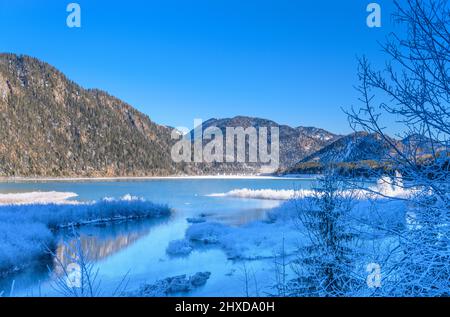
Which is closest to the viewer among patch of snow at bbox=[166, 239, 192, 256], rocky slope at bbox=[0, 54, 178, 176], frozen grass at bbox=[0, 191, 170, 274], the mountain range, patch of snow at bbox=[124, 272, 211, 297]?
patch of snow at bbox=[124, 272, 211, 297]

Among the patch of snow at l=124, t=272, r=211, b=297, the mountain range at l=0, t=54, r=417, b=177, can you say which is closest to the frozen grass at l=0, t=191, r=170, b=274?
the patch of snow at l=124, t=272, r=211, b=297

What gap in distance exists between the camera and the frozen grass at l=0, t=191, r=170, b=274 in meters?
12.3

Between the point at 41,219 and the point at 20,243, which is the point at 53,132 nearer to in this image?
the point at 41,219

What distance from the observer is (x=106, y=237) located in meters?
16.1

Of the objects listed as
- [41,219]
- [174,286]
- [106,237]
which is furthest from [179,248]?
[41,219]

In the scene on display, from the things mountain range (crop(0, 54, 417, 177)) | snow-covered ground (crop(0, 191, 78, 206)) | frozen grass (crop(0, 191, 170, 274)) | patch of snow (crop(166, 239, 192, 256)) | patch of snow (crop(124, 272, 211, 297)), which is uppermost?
mountain range (crop(0, 54, 417, 177))

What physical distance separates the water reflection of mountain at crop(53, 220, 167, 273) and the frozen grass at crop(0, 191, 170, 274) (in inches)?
25.5

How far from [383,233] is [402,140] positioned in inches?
27.1

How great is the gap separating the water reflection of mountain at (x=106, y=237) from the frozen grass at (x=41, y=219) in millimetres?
648

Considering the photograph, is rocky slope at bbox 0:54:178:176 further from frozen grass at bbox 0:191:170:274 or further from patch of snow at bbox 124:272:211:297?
patch of snow at bbox 124:272:211:297

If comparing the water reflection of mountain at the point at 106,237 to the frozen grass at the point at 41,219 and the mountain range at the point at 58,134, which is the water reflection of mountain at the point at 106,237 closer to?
the frozen grass at the point at 41,219
